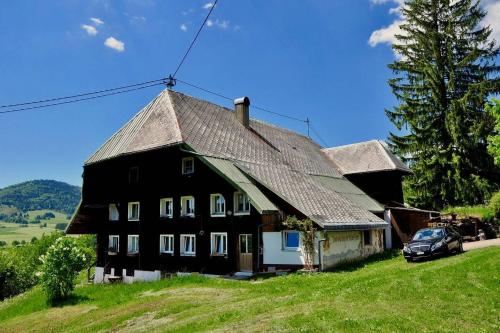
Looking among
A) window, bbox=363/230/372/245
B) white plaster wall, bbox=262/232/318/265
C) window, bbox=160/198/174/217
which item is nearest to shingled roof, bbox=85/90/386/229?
window, bbox=363/230/372/245

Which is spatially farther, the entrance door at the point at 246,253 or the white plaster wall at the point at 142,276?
the white plaster wall at the point at 142,276

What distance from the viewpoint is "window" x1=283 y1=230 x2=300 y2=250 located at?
2279cm

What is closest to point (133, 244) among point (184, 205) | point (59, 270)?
point (184, 205)

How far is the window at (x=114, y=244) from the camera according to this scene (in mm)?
31625

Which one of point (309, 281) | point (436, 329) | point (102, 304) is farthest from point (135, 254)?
point (436, 329)

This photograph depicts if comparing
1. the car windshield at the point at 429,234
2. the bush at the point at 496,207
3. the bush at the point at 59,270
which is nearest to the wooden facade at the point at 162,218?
the bush at the point at 59,270

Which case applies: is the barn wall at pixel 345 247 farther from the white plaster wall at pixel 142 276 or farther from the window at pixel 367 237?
the white plaster wall at pixel 142 276

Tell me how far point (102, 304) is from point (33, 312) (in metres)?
6.45

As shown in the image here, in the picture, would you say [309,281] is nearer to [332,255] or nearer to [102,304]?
[332,255]

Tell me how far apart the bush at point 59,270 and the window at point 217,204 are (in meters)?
8.37

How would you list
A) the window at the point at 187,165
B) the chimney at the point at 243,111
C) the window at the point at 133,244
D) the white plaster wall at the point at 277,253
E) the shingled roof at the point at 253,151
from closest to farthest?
the white plaster wall at the point at 277,253 < the shingled roof at the point at 253,151 < the window at the point at 187,165 < the window at the point at 133,244 < the chimney at the point at 243,111

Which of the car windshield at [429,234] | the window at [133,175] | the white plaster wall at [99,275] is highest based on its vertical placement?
the window at [133,175]

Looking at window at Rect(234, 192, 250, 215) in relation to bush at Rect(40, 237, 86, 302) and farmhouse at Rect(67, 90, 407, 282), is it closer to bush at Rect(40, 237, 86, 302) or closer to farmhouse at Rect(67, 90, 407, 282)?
farmhouse at Rect(67, 90, 407, 282)

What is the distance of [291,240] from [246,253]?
2.85 m
